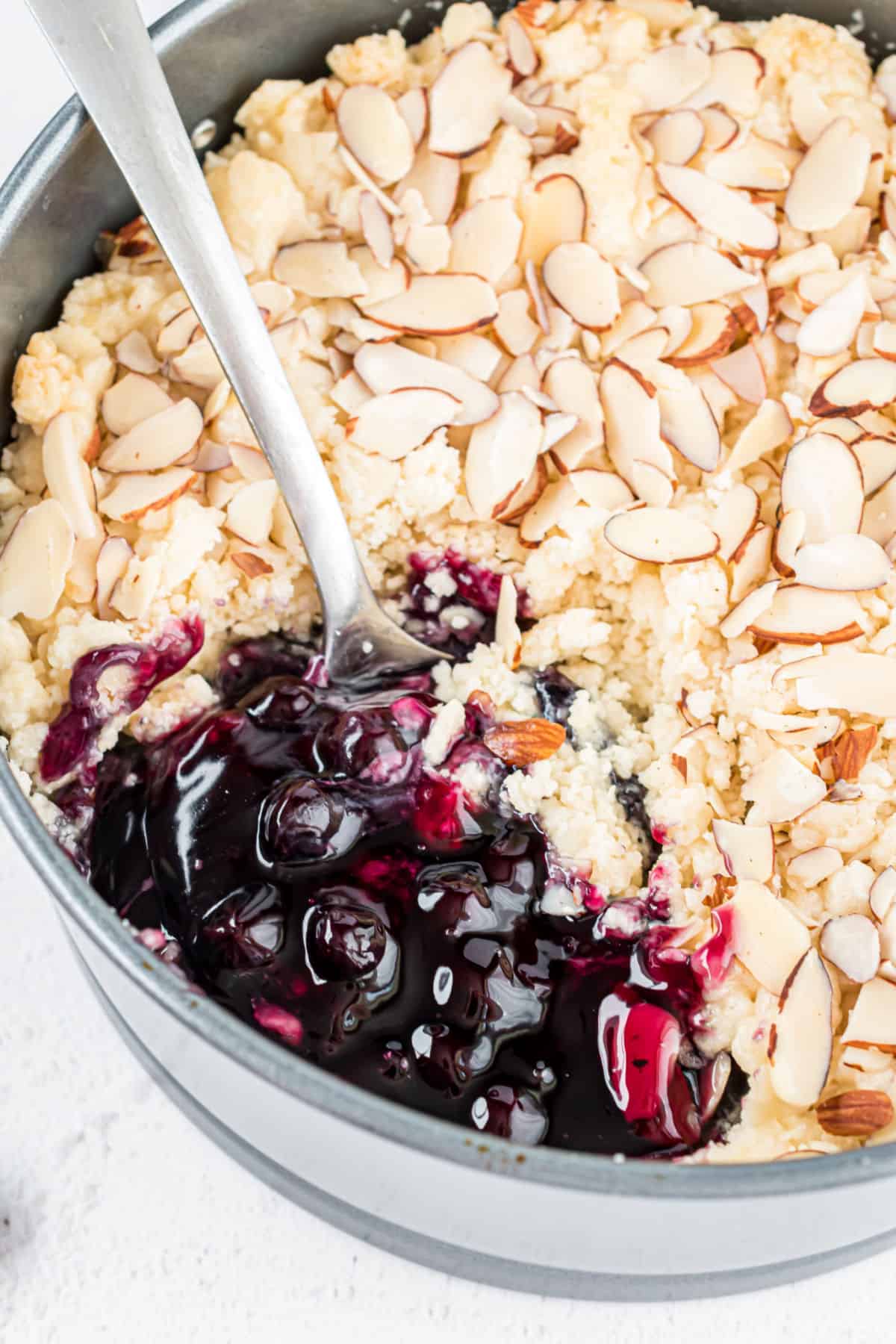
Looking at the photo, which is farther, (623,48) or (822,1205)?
(623,48)

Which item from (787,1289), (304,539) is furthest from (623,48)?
(787,1289)

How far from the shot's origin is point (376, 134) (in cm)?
138

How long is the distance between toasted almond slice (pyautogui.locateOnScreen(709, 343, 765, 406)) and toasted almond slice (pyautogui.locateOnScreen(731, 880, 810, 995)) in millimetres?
489

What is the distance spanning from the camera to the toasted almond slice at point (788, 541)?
125 centimetres

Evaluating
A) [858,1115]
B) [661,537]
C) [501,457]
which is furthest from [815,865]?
[501,457]

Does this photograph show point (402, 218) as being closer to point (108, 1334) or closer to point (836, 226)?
point (836, 226)

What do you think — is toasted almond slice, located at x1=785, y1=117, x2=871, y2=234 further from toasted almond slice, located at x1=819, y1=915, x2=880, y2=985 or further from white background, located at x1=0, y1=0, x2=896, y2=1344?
toasted almond slice, located at x1=819, y1=915, x2=880, y2=985

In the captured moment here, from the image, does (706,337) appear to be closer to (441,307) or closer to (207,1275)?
(441,307)

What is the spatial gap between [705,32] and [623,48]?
0.32 feet

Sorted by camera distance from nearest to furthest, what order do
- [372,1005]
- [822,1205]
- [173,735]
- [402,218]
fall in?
[822,1205], [372,1005], [173,735], [402,218]

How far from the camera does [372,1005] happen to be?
1.12m

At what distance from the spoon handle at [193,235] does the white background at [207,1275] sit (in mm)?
227

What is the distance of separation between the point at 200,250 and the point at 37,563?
12.2 inches

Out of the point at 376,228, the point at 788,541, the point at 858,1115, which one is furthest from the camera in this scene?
the point at 376,228
